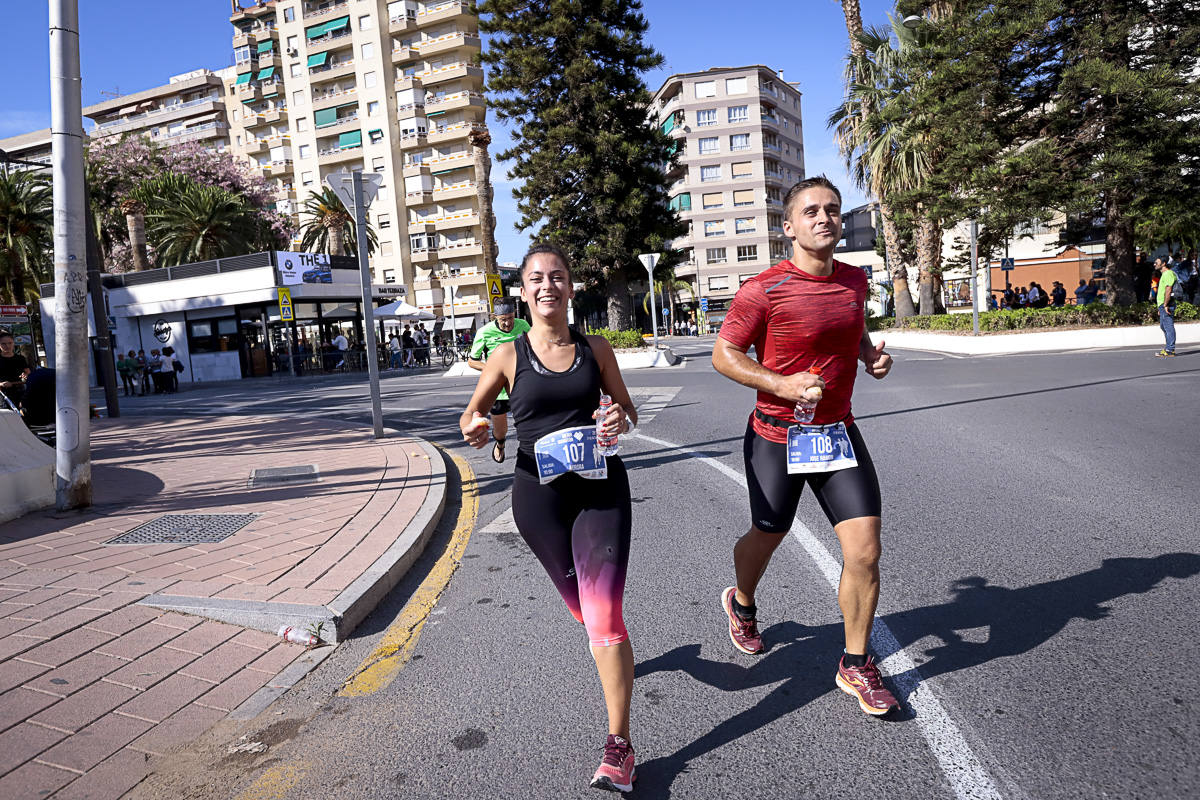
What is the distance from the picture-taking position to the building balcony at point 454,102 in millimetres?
61906

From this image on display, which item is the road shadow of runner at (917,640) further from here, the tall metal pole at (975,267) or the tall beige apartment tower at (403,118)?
the tall beige apartment tower at (403,118)

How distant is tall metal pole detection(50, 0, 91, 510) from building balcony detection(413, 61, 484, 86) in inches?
2336

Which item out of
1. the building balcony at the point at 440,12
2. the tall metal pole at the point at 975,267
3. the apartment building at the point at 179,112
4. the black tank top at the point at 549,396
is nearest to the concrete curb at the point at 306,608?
the black tank top at the point at 549,396

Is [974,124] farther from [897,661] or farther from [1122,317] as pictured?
A: [897,661]

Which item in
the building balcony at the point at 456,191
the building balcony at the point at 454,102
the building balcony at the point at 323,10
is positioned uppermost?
the building balcony at the point at 323,10

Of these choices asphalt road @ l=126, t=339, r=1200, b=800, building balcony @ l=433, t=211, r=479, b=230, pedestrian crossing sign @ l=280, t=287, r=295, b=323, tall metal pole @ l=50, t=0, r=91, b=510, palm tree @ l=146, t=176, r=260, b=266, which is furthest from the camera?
building balcony @ l=433, t=211, r=479, b=230

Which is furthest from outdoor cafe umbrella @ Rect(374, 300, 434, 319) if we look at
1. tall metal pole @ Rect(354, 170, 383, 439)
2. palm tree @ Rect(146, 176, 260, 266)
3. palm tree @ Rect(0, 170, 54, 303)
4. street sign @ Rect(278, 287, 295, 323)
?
tall metal pole @ Rect(354, 170, 383, 439)

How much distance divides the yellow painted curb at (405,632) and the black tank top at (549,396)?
1.40 metres

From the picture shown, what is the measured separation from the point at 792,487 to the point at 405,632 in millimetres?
2142

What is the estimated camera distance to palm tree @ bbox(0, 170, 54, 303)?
3394 cm

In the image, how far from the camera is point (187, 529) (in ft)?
19.7

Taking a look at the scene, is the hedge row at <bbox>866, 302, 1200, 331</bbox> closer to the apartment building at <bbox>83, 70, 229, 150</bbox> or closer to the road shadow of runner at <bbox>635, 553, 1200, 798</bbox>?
the road shadow of runner at <bbox>635, 553, 1200, 798</bbox>

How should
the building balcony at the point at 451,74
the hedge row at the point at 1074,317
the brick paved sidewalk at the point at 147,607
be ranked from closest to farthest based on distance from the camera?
the brick paved sidewalk at the point at 147,607 → the hedge row at the point at 1074,317 → the building balcony at the point at 451,74

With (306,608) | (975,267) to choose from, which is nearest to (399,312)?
(975,267)
